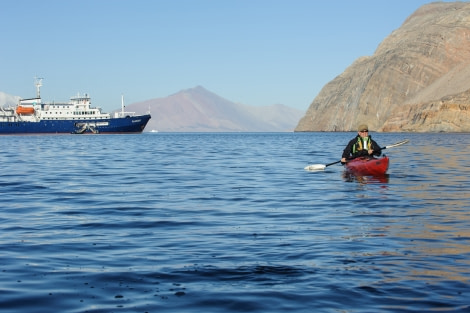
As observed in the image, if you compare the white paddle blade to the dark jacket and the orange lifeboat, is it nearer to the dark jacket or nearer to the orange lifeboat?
the dark jacket

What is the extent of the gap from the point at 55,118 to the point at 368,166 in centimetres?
13082

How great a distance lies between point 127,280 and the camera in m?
8.17

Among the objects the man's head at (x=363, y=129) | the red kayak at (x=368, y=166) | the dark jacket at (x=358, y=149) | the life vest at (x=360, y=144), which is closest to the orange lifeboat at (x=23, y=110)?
the dark jacket at (x=358, y=149)

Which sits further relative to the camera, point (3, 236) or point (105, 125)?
point (105, 125)

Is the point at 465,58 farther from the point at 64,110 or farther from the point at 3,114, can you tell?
the point at 3,114

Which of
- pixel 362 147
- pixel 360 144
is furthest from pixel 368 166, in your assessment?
pixel 360 144

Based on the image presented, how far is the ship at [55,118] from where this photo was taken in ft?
465

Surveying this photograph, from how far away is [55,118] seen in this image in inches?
5728

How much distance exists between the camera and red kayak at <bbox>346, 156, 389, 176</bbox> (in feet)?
79.6

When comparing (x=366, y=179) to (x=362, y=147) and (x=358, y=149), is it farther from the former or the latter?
(x=358, y=149)

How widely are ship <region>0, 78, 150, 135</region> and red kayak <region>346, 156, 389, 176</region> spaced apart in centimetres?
12572

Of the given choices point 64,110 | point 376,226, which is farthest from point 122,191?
point 64,110

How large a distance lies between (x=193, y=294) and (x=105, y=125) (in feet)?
480

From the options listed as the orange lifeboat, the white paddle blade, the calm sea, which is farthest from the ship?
the calm sea
